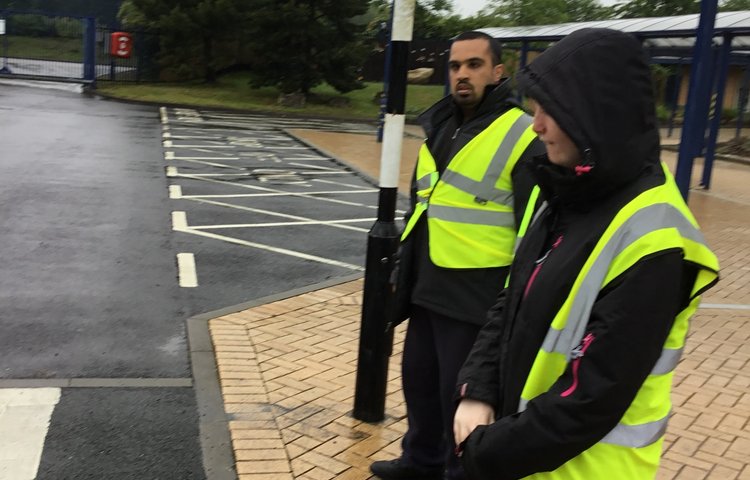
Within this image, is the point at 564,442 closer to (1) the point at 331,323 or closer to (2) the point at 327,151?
(1) the point at 331,323

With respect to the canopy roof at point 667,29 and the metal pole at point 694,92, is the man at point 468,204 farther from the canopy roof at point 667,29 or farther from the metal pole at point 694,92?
the canopy roof at point 667,29

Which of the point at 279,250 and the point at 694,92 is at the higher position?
the point at 694,92

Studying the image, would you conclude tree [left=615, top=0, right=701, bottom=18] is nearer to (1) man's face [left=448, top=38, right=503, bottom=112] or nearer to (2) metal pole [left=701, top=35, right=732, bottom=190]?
(2) metal pole [left=701, top=35, right=732, bottom=190]

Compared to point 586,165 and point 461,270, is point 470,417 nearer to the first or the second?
point 586,165

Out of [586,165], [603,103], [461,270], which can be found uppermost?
[603,103]

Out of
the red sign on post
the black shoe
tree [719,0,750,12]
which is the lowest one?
the black shoe

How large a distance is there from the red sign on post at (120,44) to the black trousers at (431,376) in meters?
28.2

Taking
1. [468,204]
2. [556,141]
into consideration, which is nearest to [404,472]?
[468,204]

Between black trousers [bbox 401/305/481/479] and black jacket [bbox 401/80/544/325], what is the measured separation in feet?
0.24

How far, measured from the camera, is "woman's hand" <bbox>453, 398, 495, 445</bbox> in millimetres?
1911

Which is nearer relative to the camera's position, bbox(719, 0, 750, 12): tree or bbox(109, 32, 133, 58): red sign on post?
bbox(109, 32, 133, 58): red sign on post

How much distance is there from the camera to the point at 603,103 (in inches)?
63.2

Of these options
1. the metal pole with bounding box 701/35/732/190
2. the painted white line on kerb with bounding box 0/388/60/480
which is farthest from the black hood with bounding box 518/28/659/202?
the metal pole with bounding box 701/35/732/190

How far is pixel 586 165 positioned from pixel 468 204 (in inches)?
54.3
